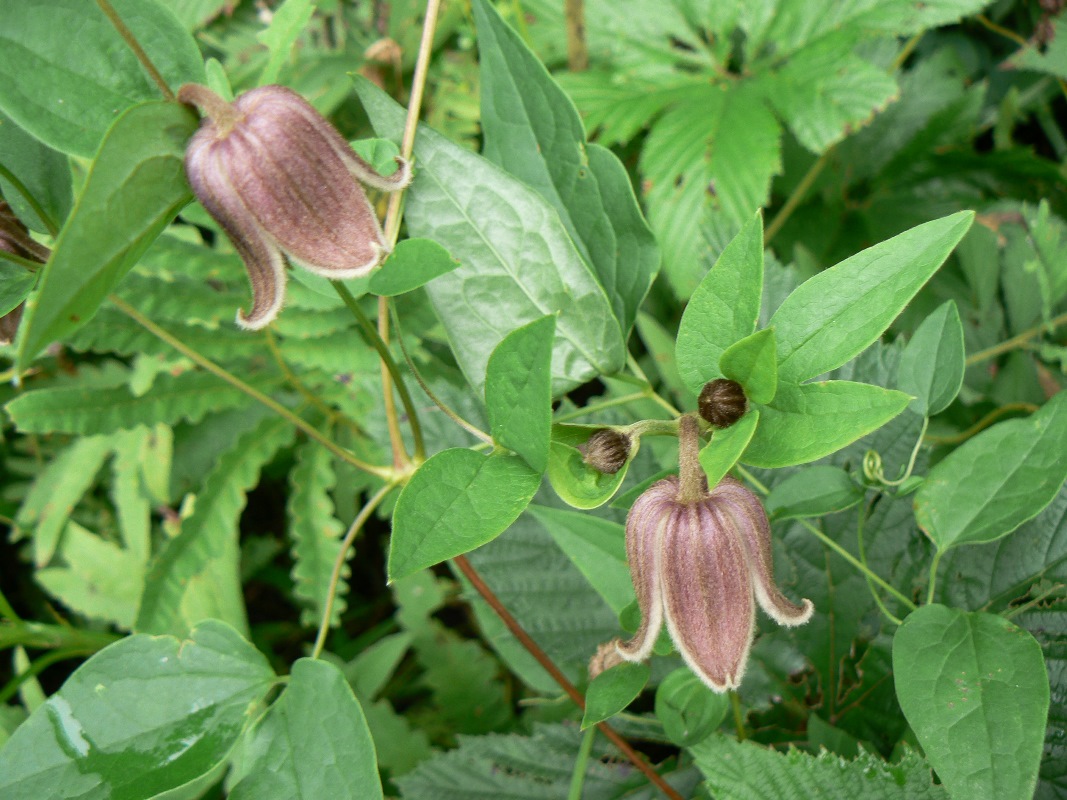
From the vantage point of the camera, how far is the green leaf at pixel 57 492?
1511 millimetres

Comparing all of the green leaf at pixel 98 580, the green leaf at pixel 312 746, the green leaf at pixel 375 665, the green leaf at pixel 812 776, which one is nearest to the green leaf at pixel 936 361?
the green leaf at pixel 812 776

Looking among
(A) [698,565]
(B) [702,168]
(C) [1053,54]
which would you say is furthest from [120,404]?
(C) [1053,54]

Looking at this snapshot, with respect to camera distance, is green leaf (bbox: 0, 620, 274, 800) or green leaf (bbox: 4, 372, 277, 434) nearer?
green leaf (bbox: 0, 620, 274, 800)

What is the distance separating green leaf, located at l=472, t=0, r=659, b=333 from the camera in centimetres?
76

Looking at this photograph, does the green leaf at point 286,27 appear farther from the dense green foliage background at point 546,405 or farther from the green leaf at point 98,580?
the green leaf at point 98,580

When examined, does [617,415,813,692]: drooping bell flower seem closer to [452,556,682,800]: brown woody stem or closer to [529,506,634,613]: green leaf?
[529,506,634,613]: green leaf

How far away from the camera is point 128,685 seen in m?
0.73

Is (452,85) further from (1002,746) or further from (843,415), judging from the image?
(1002,746)

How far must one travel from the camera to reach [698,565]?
1.98 ft

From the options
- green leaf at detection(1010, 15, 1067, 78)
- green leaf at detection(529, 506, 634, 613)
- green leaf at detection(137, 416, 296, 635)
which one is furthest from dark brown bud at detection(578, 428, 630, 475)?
green leaf at detection(1010, 15, 1067, 78)

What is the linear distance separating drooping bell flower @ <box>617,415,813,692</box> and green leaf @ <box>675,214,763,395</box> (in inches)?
1.9

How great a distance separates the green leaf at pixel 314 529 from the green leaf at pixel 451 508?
0.85 m

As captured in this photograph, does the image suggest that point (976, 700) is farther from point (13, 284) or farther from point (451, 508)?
point (13, 284)

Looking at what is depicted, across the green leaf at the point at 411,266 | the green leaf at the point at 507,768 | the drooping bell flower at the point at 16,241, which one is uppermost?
the drooping bell flower at the point at 16,241
